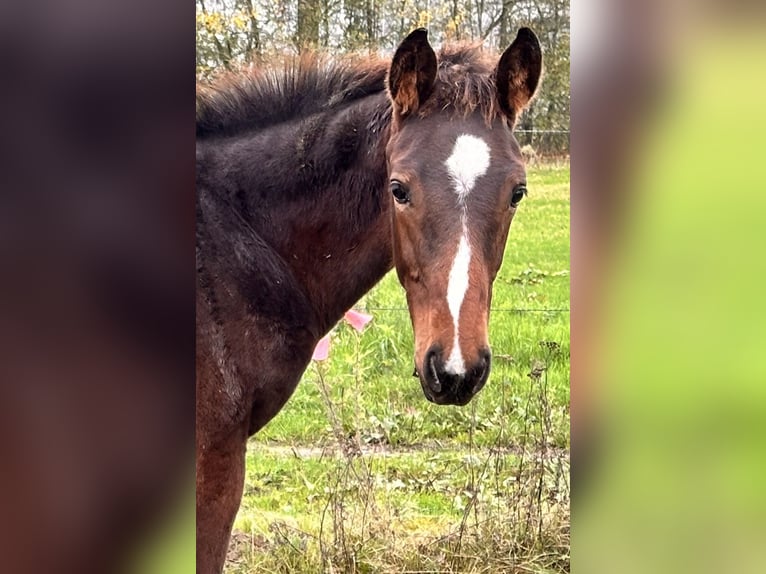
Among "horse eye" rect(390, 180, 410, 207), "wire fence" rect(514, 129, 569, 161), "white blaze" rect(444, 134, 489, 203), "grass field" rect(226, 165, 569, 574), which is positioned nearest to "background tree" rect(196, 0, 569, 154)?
"wire fence" rect(514, 129, 569, 161)

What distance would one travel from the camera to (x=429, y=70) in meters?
2.49

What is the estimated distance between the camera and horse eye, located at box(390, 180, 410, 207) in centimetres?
247

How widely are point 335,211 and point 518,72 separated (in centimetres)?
82

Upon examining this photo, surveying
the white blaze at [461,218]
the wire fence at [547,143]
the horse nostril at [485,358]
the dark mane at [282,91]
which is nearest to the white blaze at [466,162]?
the white blaze at [461,218]

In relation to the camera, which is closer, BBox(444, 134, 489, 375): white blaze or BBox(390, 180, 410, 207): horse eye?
BBox(444, 134, 489, 375): white blaze

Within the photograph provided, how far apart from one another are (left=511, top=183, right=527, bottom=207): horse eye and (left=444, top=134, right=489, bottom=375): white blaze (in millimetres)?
136

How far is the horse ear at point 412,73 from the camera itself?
247cm

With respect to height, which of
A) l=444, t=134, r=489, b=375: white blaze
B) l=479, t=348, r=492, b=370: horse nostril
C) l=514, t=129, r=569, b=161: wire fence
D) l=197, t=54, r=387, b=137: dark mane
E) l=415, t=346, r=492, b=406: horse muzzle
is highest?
l=197, t=54, r=387, b=137: dark mane

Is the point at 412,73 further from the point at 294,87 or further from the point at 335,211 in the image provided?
the point at 335,211

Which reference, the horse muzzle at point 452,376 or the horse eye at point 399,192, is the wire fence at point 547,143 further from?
the horse muzzle at point 452,376

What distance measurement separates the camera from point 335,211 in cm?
265
